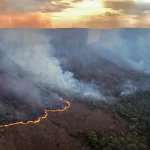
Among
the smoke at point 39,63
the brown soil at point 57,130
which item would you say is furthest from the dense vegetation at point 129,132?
the smoke at point 39,63

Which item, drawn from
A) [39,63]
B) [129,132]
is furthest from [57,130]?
[39,63]

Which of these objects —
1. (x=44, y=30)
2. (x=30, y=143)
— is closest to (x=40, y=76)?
(x=30, y=143)

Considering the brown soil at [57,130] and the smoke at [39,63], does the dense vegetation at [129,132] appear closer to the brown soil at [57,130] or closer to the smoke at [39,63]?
the brown soil at [57,130]

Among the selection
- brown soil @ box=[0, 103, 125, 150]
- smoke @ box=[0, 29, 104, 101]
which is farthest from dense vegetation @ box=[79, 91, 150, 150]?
smoke @ box=[0, 29, 104, 101]

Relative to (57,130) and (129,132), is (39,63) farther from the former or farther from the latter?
(129,132)

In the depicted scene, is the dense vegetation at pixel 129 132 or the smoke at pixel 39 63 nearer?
the dense vegetation at pixel 129 132

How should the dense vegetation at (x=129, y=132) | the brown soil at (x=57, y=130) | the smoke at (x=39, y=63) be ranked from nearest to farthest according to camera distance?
the brown soil at (x=57, y=130), the dense vegetation at (x=129, y=132), the smoke at (x=39, y=63)
